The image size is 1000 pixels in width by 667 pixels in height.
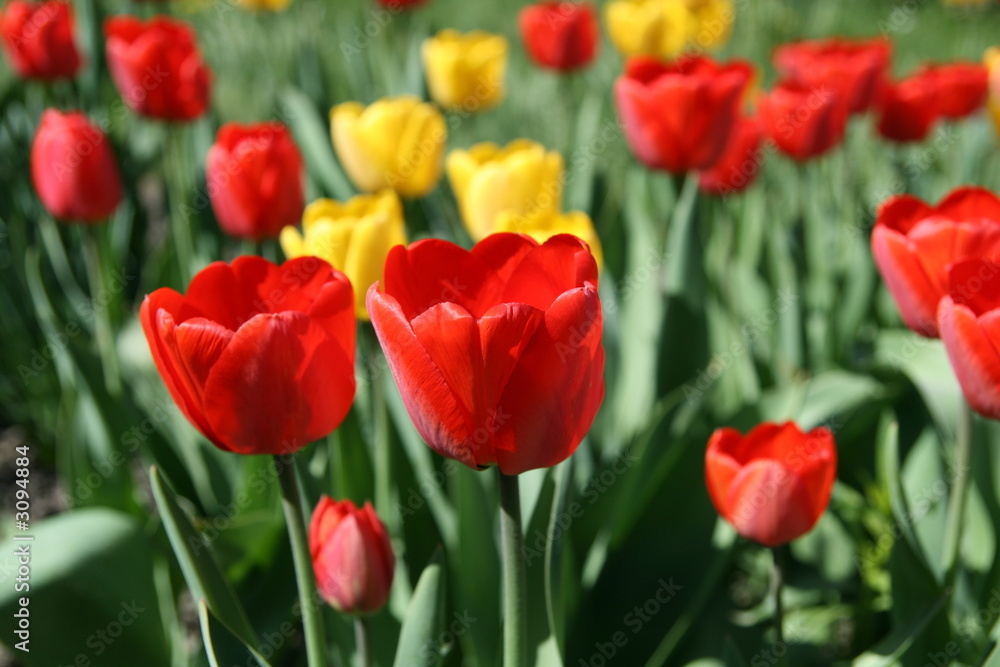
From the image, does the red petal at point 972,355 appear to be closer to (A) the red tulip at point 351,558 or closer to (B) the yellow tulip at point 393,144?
(A) the red tulip at point 351,558

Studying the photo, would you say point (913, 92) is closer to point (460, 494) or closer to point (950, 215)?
point (950, 215)

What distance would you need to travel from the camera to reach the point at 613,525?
1.18 metres

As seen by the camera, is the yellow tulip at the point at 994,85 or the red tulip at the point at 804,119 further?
the yellow tulip at the point at 994,85

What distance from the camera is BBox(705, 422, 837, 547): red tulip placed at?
0.85 meters

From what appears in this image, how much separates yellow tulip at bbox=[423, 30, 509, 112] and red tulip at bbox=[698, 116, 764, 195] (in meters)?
0.78

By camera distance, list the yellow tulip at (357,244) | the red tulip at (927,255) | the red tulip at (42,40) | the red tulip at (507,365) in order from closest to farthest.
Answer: the red tulip at (507,365)
the red tulip at (927,255)
the yellow tulip at (357,244)
the red tulip at (42,40)

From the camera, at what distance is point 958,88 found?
199 centimetres

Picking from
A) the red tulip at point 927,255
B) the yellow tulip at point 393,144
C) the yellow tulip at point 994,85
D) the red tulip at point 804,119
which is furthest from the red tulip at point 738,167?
the red tulip at point 927,255

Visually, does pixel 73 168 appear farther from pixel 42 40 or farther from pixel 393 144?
pixel 42 40

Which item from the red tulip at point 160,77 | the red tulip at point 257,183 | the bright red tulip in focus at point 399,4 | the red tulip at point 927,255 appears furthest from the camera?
the bright red tulip in focus at point 399,4

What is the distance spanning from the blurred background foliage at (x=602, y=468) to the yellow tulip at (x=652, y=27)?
0.32 m

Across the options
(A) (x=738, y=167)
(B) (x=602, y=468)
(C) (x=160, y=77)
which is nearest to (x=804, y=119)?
(A) (x=738, y=167)

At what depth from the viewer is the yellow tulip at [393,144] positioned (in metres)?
1.63

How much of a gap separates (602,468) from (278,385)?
601mm
